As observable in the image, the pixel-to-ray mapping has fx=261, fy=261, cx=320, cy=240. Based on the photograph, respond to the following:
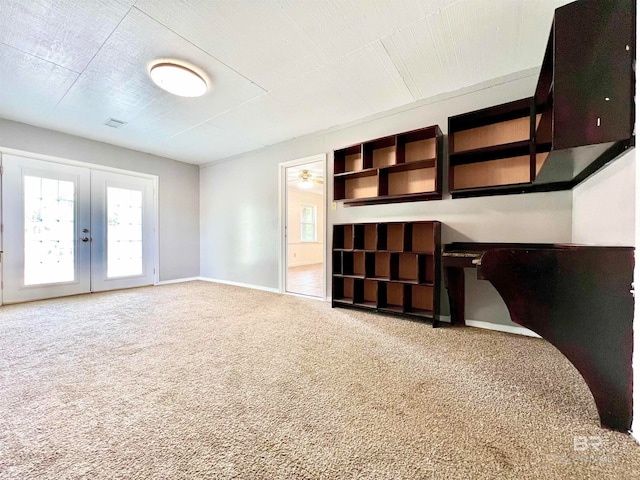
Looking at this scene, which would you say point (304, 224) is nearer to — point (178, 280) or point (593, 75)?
point (178, 280)

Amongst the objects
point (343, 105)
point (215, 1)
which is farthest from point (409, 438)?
point (343, 105)

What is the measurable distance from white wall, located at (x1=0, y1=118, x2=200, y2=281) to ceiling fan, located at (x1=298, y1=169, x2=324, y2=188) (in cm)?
224

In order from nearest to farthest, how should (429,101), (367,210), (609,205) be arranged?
(609,205), (429,101), (367,210)

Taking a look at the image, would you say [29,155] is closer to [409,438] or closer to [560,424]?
[409,438]

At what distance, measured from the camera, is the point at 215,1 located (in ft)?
5.45

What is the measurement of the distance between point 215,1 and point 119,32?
2.76ft

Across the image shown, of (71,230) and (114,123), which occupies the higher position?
(114,123)

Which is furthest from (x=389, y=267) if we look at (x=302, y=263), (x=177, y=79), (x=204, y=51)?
(x=302, y=263)

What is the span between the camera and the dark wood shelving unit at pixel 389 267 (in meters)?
2.72

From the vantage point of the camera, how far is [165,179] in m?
4.99

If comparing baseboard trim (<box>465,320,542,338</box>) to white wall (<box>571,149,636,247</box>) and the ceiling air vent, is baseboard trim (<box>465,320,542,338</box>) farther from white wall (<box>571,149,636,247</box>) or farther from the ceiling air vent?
the ceiling air vent

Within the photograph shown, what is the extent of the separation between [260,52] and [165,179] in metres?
3.81

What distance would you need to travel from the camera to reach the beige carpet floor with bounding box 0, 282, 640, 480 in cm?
A: 99

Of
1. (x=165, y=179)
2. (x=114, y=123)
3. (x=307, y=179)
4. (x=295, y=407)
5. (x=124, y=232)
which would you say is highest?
(x=114, y=123)
